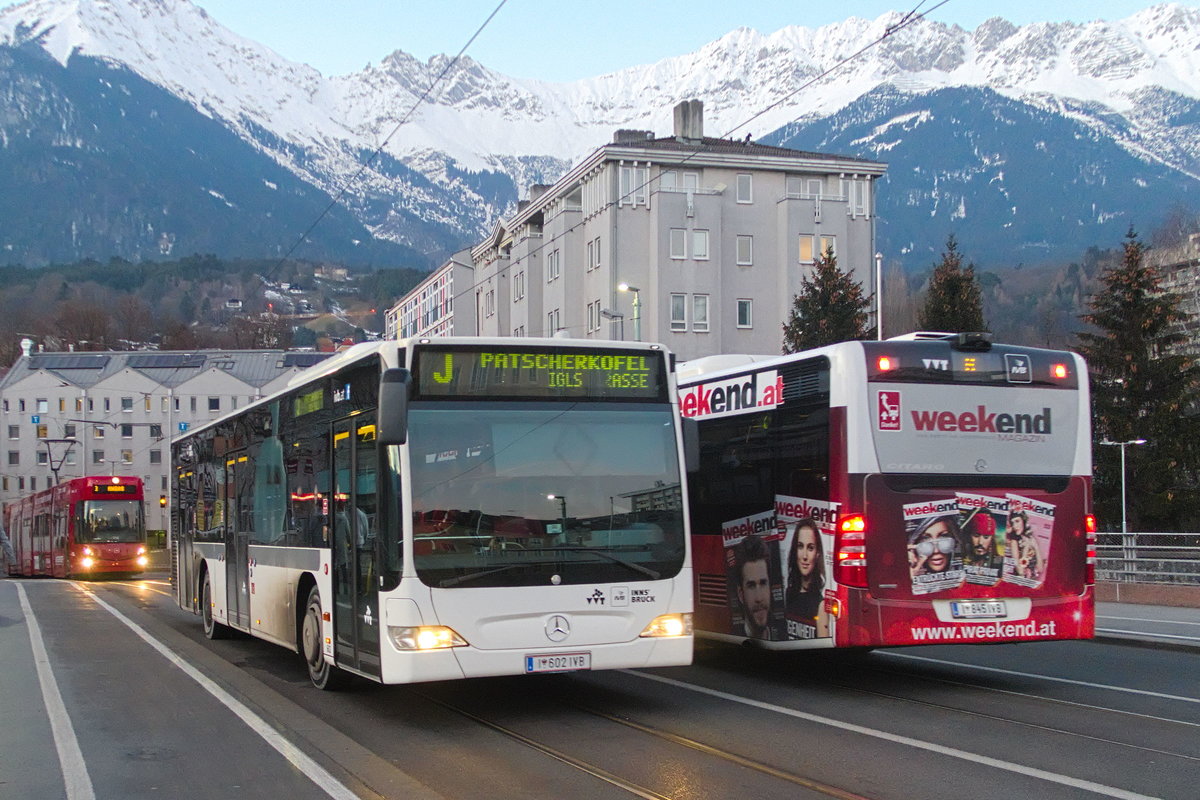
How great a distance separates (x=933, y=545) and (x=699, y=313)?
4724 cm

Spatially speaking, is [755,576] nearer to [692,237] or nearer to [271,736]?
[271,736]

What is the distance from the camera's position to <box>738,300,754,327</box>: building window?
195 ft

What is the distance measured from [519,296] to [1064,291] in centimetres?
9734

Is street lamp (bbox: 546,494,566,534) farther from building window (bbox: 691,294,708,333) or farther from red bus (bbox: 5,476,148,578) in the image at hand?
building window (bbox: 691,294,708,333)

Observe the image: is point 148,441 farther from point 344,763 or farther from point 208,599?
point 344,763

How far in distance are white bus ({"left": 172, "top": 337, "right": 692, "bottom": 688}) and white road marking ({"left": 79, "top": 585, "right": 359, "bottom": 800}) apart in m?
0.83

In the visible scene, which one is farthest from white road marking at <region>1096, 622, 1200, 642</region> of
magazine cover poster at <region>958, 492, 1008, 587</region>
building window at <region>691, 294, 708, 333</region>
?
building window at <region>691, 294, 708, 333</region>

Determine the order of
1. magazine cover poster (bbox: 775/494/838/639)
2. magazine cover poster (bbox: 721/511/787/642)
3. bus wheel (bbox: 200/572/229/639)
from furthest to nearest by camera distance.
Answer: bus wheel (bbox: 200/572/229/639), magazine cover poster (bbox: 721/511/787/642), magazine cover poster (bbox: 775/494/838/639)

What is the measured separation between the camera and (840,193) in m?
62.7

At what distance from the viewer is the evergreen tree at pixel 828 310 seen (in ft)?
156

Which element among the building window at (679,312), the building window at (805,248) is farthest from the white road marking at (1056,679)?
the building window at (805,248)

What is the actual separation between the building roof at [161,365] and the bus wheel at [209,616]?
107 metres

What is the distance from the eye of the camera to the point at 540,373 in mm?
10477


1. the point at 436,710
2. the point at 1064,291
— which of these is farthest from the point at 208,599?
the point at 1064,291
